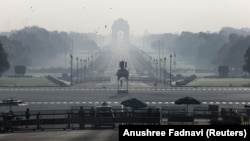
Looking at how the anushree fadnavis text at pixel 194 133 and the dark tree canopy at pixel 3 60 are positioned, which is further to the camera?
the dark tree canopy at pixel 3 60

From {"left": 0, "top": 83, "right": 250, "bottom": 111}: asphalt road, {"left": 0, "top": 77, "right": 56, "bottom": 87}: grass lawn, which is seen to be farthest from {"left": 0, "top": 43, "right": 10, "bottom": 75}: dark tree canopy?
{"left": 0, "top": 83, "right": 250, "bottom": 111}: asphalt road

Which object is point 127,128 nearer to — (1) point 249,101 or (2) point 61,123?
(2) point 61,123

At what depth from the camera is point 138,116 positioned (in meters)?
43.6

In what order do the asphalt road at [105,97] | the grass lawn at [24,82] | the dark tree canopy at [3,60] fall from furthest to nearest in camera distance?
1. the dark tree canopy at [3,60]
2. the grass lawn at [24,82]
3. the asphalt road at [105,97]

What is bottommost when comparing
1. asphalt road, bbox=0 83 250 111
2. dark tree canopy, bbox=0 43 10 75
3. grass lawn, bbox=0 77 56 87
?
asphalt road, bbox=0 83 250 111

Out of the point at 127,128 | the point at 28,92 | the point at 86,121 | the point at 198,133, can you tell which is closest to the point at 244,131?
the point at 198,133

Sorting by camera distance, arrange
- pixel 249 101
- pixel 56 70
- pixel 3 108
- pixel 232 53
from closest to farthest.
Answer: pixel 3 108
pixel 249 101
pixel 232 53
pixel 56 70

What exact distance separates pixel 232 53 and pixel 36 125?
114 m

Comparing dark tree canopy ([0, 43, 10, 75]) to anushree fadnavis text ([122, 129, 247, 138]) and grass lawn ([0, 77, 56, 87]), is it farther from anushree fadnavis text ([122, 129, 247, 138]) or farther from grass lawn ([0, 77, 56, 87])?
anushree fadnavis text ([122, 129, 247, 138])

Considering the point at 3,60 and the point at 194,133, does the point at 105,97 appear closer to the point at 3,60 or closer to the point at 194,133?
the point at 3,60

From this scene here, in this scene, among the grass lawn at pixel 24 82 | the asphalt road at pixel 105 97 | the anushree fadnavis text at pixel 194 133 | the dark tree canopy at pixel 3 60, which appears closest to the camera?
the anushree fadnavis text at pixel 194 133

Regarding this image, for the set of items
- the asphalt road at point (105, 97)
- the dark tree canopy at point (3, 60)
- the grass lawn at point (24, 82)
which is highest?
the dark tree canopy at point (3, 60)

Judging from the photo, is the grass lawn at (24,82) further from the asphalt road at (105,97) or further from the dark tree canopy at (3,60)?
the asphalt road at (105,97)

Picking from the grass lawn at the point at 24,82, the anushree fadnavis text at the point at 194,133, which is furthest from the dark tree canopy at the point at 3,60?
the anushree fadnavis text at the point at 194,133
